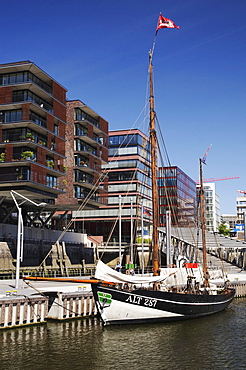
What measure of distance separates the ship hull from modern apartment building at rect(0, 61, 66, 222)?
31726 millimetres

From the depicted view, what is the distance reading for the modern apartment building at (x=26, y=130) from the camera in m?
55.1

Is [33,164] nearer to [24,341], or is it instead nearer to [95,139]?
[95,139]

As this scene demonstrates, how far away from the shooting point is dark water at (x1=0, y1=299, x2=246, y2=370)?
1734 cm

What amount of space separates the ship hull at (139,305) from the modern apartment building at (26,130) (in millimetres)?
31726

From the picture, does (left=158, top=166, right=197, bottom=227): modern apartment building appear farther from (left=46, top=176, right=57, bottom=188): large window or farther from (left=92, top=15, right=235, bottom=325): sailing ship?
(left=92, top=15, right=235, bottom=325): sailing ship

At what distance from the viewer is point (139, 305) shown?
82.1 feet

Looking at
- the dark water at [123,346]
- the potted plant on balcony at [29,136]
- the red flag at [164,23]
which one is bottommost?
the dark water at [123,346]

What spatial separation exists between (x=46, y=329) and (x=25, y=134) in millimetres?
37625

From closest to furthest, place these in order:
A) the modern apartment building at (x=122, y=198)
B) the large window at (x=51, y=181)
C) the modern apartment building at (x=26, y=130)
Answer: the modern apartment building at (x=26, y=130) → the large window at (x=51, y=181) → the modern apartment building at (x=122, y=198)

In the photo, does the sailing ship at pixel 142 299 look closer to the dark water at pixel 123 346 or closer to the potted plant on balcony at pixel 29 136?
the dark water at pixel 123 346

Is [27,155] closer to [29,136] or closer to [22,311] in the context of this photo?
[29,136]

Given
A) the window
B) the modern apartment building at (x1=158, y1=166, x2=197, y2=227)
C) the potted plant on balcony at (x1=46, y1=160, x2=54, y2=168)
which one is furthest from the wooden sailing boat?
the modern apartment building at (x1=158, y1=166, x2=197, y2=227)

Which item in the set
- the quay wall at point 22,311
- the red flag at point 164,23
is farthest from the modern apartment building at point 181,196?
the quay wall at point 22,311

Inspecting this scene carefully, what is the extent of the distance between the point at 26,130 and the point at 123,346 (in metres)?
41.7
